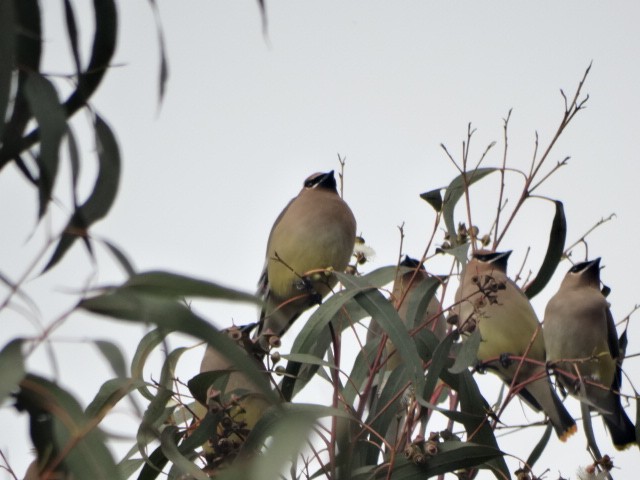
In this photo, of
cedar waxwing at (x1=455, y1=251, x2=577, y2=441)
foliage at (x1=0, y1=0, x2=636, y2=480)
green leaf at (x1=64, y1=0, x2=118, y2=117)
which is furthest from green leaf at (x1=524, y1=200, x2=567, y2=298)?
green leaf at (x1=64, y1=0, x2=118, y2=117)

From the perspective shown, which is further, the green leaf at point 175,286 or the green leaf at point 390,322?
the green leaf at point 390,322

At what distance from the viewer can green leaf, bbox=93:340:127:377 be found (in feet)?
4.50

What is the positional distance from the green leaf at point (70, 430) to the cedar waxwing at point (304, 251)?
2.08 meters

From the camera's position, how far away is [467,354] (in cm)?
254

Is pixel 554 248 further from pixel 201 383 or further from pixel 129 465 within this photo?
pixel 129 465

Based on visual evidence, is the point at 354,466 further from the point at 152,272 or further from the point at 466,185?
the point at 152,272

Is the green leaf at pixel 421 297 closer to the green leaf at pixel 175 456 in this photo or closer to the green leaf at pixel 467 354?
the green leaf at pixel 467 354

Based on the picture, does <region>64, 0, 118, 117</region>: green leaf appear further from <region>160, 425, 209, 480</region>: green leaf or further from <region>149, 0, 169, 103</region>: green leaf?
<region>160, 425, 209, 480</region>: green leaf

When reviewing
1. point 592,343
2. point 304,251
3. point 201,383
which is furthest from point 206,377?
point 592,343

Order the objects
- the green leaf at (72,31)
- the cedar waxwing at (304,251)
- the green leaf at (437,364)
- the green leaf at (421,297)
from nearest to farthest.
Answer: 1. the green leaf at (72,31)
2. the green leaf at (437,364)
3. the green leaf at (421,297)
4. the cedar waxwing at (304,251)

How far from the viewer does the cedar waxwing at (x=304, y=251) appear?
3746mm

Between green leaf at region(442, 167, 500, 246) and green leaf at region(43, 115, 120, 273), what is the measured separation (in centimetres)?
162

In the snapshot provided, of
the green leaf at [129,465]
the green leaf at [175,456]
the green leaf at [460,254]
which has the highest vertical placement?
the green leaf at [460,254]

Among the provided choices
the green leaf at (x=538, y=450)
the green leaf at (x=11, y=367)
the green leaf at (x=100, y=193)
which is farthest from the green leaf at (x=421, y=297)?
the green leaf at (x=11, y=367)
